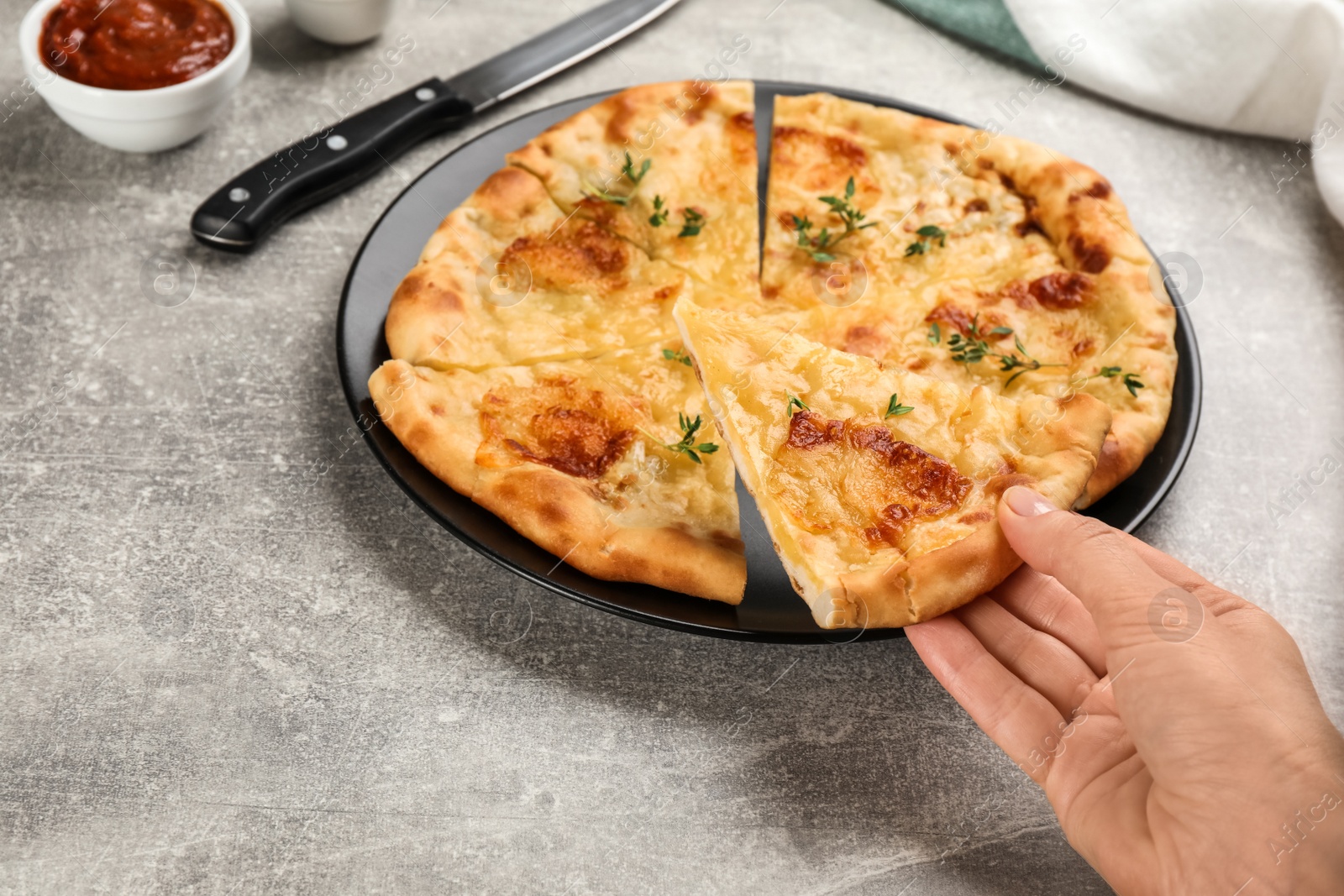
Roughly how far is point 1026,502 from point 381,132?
9.43 ft

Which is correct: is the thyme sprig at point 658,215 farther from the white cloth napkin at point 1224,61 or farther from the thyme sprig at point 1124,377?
the white cloth napkin at point 1224,61

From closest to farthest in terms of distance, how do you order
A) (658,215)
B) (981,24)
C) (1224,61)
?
1. (658,215)
2. (1224,61)
3. (981,24)

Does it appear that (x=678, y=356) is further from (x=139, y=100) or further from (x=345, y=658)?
(x=139, y=100)

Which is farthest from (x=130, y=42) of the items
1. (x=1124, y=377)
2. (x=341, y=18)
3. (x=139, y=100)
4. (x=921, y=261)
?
(x=1124, y=377)

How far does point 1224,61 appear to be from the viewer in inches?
194

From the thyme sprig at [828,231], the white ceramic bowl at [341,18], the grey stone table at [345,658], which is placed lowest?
the grey stone table at [345,658]

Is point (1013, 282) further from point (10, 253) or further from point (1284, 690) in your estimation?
point (10, 253)

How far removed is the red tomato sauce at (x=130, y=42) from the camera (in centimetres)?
392

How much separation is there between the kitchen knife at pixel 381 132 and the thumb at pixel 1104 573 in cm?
283

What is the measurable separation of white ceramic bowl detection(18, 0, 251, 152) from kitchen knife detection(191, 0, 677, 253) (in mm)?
325

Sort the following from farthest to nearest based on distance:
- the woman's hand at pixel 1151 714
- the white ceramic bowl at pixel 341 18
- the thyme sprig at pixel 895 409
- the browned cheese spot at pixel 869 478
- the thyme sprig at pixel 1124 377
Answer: the white ceramic bowl at pixel 341 18
the thyme sprig at pixel 1124 377
the thyme sprig at pixel 895 409
the browned cheese spot at pixel 869 478
the woman's hand at pixel 1151 714

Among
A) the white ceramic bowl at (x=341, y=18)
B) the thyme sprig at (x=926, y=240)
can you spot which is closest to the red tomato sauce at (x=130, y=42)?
the white ceramic bowl at (x=341, y=18)

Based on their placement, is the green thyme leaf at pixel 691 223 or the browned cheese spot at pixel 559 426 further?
the green thyme leaf at pixel 691 223

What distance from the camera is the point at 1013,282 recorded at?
3863mm
